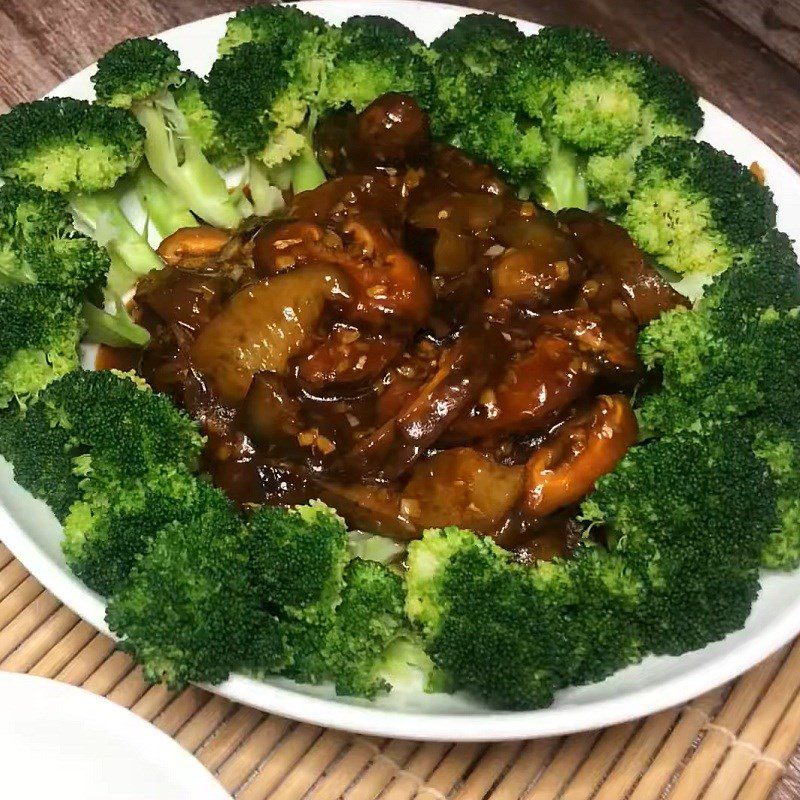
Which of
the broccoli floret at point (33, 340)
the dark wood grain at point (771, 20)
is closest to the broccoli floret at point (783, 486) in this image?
the broccoli floret at point (33, 340)

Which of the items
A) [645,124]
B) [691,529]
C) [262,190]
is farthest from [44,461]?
[645,124]

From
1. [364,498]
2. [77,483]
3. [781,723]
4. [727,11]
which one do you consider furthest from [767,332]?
[727,11]

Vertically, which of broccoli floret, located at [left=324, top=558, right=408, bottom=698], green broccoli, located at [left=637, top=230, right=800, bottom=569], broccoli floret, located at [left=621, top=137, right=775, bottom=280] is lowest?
broccoli floret, located at [left=324, top=558, right=408, bottom=698]

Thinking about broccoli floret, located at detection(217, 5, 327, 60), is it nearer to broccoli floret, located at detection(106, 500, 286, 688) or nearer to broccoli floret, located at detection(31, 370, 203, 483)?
broccoli floret, located at detection(31, 370, 203, 483)

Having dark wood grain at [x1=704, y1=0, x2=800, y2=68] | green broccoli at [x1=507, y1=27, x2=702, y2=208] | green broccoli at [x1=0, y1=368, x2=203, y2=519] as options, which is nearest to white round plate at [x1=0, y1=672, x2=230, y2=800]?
green broccoli at [x1=0, y1=368, x2=203, y2=519]

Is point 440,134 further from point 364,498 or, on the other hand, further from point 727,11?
point 727,11

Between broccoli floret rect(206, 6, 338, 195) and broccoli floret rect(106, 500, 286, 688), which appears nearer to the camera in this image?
broccoli floret rect(106, 500, 286, 688)
